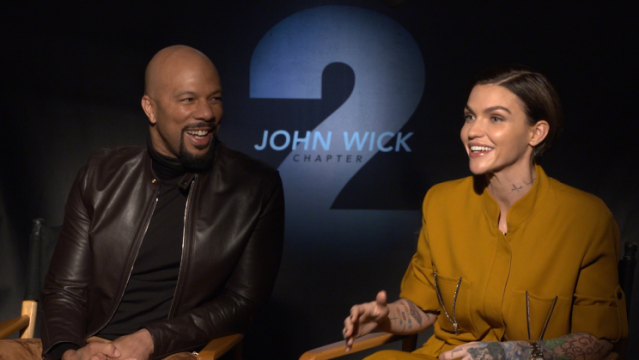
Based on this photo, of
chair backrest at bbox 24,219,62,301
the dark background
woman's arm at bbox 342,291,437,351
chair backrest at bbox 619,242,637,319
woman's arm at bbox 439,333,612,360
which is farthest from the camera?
the dark background

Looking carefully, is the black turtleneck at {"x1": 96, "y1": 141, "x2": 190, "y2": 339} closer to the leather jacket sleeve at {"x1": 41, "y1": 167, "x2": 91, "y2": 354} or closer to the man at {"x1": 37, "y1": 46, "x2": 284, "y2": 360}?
the man at {"x1": 37, "y1": 46, "x2": 284, "y2": 360}

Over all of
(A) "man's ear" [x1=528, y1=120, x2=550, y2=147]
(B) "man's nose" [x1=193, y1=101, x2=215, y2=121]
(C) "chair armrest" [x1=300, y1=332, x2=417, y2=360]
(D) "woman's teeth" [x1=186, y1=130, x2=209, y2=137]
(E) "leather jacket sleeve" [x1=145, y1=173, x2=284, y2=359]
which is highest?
(B) "man's nose" [x1=193, y1=101, x2=215, y2=121]

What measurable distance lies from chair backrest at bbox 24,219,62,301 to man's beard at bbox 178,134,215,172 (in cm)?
85

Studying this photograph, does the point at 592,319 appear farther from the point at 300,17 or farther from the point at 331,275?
the point at 300,17

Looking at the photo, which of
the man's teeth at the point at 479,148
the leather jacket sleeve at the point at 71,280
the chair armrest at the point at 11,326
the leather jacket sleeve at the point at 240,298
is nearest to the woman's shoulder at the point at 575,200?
the man's teeth at the point at 479,148

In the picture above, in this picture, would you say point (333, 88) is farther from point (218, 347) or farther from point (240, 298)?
point (218, 347)

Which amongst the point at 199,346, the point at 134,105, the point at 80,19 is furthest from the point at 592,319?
the point at 80,19

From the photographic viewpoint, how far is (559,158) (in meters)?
3.82

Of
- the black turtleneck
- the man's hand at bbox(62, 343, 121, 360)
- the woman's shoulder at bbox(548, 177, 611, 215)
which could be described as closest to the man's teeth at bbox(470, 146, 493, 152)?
the woman's shoulder at bbox(548, 177, 611, 215)

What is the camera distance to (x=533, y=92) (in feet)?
6.99

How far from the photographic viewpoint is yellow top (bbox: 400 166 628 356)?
6.98ft

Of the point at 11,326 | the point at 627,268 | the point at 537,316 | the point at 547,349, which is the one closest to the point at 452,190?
the point at 537,316

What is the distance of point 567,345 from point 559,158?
1.99 metres

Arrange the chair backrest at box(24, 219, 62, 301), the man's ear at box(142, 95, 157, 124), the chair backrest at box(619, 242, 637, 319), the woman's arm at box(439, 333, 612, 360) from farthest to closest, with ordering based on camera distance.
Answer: the chair backrest at box(24, 219, 62, 301) < the man's ear at box(142, 95, 157, 124) < the chair backrest at box(619, 242, 637, 319) < the woman's arm at box(439, 333, 612, 360)
